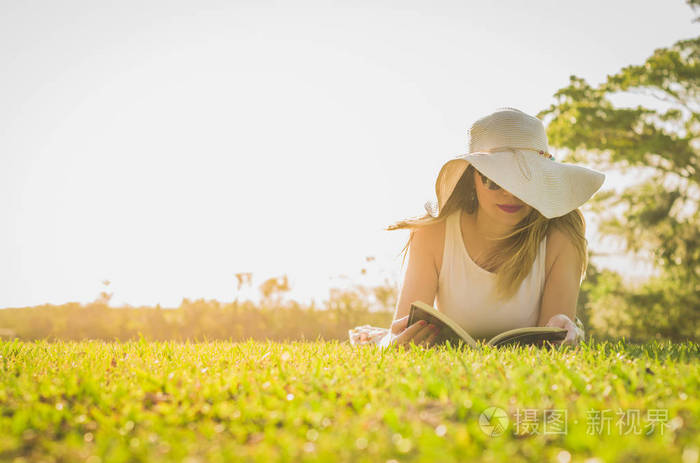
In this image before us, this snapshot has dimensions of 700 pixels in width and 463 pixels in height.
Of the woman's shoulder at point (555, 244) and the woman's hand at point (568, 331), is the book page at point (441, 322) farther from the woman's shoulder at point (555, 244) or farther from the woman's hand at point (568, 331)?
the woman's shoulder at point (555, 244)

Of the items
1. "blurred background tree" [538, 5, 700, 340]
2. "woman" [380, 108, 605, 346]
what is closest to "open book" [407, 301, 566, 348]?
"woman" [380, 108, 605, 346]

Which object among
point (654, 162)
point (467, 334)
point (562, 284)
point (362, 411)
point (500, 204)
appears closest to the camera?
point (362, 411)

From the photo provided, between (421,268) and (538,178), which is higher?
(538,178)

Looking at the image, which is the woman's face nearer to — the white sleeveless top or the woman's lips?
the woman's lips

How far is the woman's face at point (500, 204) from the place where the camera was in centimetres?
355

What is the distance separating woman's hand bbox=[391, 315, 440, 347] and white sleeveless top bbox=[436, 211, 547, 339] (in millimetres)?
833

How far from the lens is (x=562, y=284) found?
3.91 meters

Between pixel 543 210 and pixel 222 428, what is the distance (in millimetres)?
2518

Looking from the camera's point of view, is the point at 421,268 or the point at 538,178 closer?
the point at 538,178

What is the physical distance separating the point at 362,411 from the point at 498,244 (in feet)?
9.11

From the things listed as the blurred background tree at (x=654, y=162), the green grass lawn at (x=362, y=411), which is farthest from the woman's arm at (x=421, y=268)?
the blurred background tree at (x=654, y=162)

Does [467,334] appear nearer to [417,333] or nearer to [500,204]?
[417,333]

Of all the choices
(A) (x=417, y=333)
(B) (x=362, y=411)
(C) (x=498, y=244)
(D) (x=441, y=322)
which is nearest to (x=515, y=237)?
(C) (x=498, y=244)

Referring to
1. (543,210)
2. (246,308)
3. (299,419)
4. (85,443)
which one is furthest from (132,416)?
(246,308)
